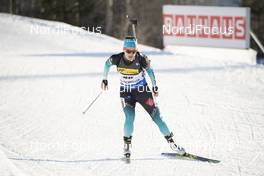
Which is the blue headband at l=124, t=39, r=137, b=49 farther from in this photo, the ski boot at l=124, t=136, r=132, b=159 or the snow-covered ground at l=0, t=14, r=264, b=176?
the snow-covered ground at l=0, t=14, r=264, b=176

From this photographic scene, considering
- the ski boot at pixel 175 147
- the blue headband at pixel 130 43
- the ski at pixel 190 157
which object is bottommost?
the ski at pixel 190 157

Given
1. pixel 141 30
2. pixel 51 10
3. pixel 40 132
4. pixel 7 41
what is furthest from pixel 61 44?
pixel 141 30

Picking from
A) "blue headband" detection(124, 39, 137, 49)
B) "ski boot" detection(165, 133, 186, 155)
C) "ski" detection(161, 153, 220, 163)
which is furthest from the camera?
"ski boot" detection(165, 133, 186, 155)

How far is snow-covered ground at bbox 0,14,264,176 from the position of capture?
8.52 meters

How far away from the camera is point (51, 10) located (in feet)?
114

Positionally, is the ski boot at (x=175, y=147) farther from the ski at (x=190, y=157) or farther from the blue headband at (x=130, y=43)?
the blue headband at (x=130, y=43)

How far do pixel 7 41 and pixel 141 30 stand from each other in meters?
19.6

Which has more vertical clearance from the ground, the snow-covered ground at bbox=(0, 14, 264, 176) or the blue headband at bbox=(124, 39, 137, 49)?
the blue headband at bbox=(124, 39, 137, 49)

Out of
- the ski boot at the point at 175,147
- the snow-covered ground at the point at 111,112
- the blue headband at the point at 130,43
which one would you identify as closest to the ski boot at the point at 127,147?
the snow-covered ground at the point at 111,112

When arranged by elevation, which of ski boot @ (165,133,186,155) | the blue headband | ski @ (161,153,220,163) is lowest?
ski @ (161,153,220,163)

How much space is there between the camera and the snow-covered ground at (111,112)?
8.52m

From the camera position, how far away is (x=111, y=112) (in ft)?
39.0

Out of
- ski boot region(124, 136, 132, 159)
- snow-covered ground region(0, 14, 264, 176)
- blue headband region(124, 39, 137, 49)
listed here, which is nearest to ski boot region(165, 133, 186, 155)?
snow-covered ground region(0, 14, 264, 176)

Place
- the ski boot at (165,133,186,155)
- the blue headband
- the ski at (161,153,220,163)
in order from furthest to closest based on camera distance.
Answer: the ski boot at (165,133,186,155), the ski at (161,153,220,163), the blue headband
